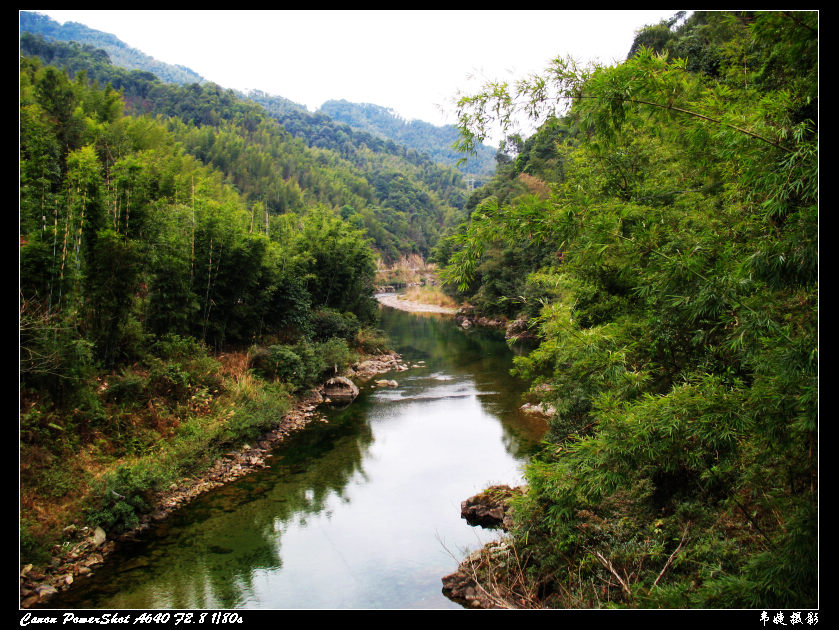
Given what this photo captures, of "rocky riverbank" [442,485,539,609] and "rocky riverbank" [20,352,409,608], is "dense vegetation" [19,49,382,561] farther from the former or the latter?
"rocky riverbank" [442,485,539,609]

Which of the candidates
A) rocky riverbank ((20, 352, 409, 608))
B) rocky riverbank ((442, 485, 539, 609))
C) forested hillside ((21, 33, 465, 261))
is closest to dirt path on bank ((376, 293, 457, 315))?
forested hillside ((21, 33, 465, 261))

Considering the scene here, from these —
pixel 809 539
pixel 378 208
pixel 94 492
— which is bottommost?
pixel 94 492

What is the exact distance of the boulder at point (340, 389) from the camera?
15984 millimetres

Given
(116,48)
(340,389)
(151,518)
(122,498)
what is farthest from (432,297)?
(116,48)

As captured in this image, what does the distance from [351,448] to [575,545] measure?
7280 millimetres

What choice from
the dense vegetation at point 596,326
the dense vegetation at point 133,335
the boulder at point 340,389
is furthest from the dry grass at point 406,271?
the dense vegetation at point 133,335

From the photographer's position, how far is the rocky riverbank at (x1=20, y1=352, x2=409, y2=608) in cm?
609

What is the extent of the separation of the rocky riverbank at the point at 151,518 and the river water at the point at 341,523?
21 cm

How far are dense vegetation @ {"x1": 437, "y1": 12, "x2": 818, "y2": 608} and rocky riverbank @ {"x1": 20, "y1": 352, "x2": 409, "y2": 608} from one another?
240 inches

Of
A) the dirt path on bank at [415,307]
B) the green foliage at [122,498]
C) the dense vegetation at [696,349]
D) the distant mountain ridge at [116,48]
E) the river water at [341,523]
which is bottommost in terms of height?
the river water at [341,523]

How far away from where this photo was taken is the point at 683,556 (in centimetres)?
443

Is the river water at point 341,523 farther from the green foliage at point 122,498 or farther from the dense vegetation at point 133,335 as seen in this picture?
the dense vegetation at point 133,335

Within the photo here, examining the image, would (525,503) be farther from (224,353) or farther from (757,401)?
(224,353)
